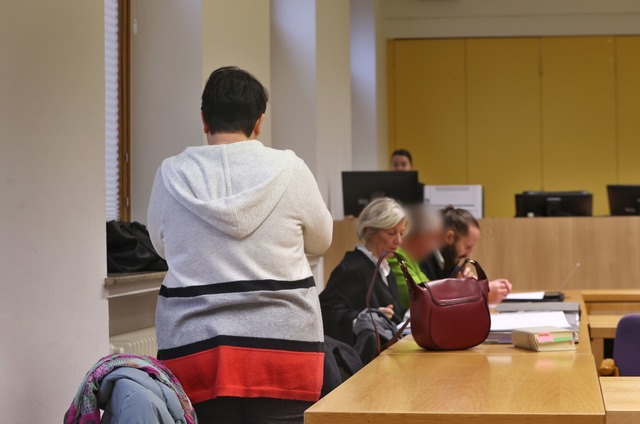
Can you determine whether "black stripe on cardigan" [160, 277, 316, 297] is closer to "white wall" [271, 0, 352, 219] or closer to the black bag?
the black bag

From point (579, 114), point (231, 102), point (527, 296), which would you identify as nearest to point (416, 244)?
point (527, 296)

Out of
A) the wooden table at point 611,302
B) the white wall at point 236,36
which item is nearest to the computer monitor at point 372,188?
the white wall at point 236,36

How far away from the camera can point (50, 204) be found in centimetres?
269

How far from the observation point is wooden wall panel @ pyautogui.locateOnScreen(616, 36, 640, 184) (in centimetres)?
1041

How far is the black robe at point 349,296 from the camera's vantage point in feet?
11.1

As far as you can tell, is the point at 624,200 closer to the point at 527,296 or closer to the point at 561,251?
the point at 561,251

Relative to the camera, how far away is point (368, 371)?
2.21m

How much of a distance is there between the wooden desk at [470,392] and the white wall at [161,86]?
2.13 meters

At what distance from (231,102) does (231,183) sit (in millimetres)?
202

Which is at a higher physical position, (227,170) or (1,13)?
(1,13)

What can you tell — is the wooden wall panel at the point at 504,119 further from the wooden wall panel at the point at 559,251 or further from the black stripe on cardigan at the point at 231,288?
the black stripe on cardigan at the point at 231,288

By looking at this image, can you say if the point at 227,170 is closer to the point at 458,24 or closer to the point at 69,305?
the point at 69,305

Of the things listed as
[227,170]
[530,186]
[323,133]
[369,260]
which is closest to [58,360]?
[227,170]

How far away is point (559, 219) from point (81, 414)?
4.56 meters
